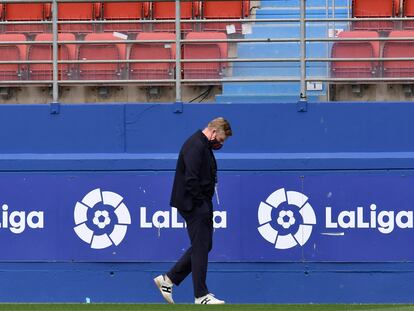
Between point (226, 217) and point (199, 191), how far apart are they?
3.68 ft

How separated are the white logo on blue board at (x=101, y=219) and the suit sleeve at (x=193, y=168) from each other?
1.34m

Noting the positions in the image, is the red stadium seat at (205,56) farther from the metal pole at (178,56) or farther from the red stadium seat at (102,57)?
the red stadium seat at (102,57)

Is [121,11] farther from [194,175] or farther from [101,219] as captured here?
[194,175]

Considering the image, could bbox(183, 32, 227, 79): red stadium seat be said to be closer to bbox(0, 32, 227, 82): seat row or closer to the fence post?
bbox(0, 32, 227, 82): seat row

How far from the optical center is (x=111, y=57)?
37.3 ft

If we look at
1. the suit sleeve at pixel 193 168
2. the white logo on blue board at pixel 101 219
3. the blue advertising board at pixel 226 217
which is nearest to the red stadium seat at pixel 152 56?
the blue advertising board at pixel 226 217

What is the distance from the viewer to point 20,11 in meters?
13.5

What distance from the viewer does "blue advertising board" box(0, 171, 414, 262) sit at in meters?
10.5

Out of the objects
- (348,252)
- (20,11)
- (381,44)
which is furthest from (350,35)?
(20,11)

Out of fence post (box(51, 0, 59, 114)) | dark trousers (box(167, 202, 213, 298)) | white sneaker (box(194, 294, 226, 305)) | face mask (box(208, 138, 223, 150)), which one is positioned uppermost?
fence post (box(51, 0, 59, 114))

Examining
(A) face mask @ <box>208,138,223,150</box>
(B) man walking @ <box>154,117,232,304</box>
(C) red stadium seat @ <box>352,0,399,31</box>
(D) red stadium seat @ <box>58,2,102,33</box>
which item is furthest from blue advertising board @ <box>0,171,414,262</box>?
(D) red stadium seat @ <box>58,2,102,33</box>

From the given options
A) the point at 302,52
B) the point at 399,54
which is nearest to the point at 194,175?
the point at 302,52

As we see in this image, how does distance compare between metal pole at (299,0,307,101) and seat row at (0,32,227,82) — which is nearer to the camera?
metal pole at (299,0,307,101)

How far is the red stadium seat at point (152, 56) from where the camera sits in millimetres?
11164
